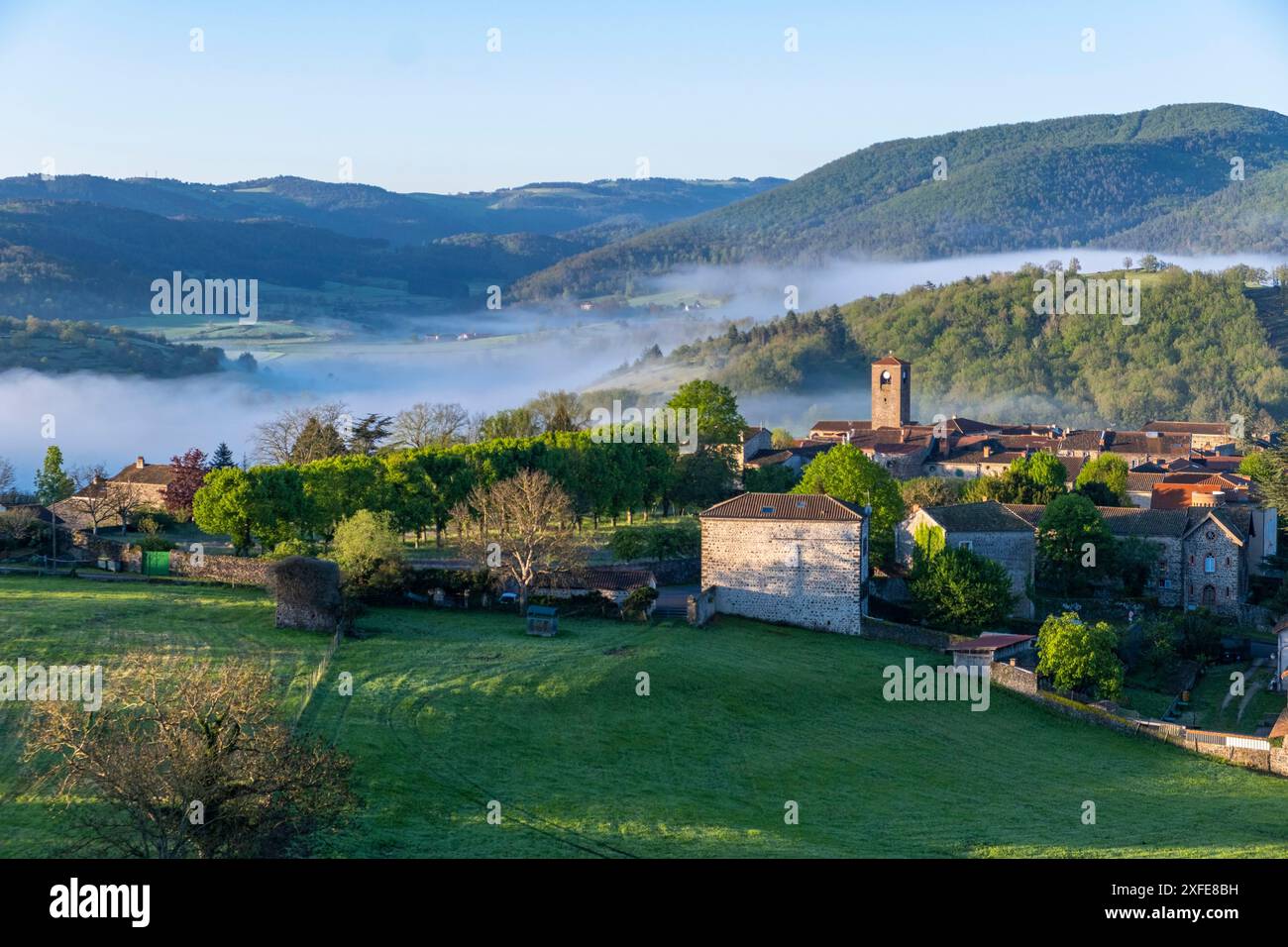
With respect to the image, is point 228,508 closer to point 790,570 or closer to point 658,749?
point 790,570

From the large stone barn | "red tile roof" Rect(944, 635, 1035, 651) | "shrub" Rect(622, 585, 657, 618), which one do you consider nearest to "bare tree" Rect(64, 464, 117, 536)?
"shrub" Rect(622, 585, 657, 618)

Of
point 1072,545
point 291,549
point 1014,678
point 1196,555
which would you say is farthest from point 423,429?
point 1014,678

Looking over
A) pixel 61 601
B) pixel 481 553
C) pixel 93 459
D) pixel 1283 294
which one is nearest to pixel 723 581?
pixel 481 553

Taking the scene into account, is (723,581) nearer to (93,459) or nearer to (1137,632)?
(1137,632)

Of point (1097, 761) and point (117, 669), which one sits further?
point (1097, 761)
